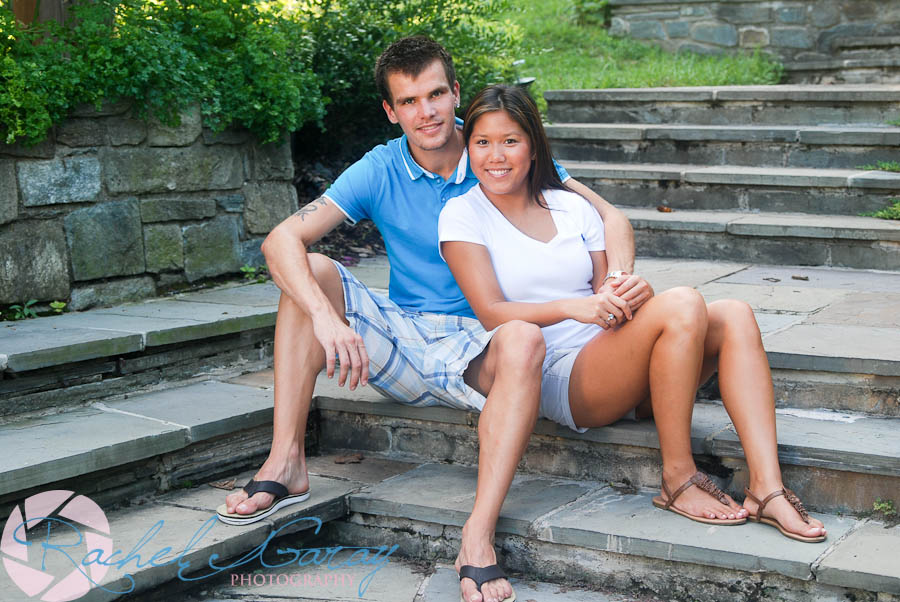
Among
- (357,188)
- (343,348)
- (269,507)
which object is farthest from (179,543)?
(357,188)

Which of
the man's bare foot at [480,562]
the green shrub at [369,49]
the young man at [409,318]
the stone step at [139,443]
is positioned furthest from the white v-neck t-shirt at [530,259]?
the green shrub at [369,49]

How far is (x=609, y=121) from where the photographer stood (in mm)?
5938

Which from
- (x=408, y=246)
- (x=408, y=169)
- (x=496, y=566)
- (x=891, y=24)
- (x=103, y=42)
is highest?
(x=891, y=24)

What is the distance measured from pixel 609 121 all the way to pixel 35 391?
4.02m

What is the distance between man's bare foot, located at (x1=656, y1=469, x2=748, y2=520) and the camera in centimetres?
235

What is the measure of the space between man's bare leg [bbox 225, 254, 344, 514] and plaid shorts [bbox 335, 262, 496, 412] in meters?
0.07

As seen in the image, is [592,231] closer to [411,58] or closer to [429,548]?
[411,58]

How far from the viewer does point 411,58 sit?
2736 mm

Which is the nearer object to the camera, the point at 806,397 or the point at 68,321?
the point at 806,397

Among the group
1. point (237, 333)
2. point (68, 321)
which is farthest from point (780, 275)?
point (68, 321)

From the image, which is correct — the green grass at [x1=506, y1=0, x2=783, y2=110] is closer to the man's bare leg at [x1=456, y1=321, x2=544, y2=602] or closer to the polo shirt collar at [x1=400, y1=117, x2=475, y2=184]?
the polo shirt collar at [x1=400, y1=117, x2=475, y2=184]

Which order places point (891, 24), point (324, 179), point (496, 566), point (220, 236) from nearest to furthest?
point (496, 566)
point (220, 236)
point (324, 179)
point (891, 24)

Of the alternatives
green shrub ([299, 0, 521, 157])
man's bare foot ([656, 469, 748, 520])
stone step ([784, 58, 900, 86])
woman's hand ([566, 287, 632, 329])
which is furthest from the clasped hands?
stone step ([784, 58, 900, 86])

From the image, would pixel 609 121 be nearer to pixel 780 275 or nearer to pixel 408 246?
pixel 780 275
